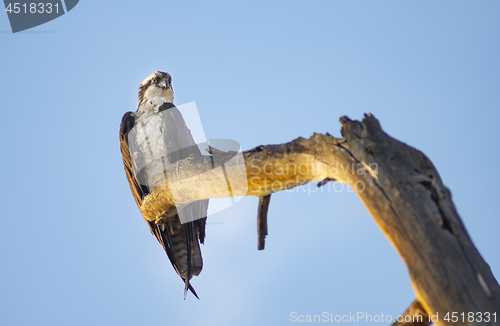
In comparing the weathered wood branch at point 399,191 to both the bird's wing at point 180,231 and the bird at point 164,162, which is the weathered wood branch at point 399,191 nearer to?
the bird at point 164,162

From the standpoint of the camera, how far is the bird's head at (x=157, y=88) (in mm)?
6277

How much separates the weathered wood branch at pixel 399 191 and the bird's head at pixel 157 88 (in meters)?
3.71

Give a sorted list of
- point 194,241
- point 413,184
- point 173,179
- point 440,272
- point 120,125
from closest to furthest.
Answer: point 440,272, point 413,184, point 173,179, point 194,241, point 120,125

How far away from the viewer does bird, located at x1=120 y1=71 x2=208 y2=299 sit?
4305mm

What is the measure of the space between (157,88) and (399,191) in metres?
5.31

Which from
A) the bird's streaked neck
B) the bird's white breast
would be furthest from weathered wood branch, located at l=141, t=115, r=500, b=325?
the bird's streaked neck

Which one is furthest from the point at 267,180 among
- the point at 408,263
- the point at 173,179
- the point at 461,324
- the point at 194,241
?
the point at 194,241

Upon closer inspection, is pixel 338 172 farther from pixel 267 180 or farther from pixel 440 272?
pixel 440 272

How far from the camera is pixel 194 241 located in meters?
4.35

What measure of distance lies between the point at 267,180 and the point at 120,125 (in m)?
3.12

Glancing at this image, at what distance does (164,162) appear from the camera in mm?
4449

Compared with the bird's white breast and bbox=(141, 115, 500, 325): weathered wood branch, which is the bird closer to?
the bird's white breast

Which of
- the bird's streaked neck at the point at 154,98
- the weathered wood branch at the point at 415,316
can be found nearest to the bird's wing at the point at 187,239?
the bird's streaked neck at the point at 154,98

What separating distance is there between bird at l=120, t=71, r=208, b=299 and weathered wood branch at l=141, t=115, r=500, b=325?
3.83 feet
